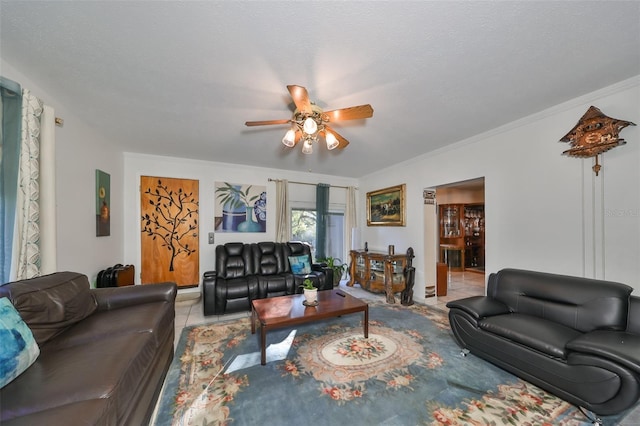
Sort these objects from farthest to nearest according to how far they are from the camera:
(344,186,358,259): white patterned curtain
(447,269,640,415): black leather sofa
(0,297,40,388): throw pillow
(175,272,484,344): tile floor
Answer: (344,186,358,259): white patterned curtain → (175,272,484,344): tile floor → (447,269,640,415): black leather sofa → (0,297,40,388): throw pillow

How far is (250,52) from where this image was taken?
1628mm

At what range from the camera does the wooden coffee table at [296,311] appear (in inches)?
87.0

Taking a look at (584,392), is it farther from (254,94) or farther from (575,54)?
(254,94)

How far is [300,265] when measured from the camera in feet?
13.5

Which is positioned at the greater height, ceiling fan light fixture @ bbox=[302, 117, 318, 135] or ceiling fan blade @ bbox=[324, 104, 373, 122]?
ceiling fan blade @ bbox=[324, 104, 373, 122]

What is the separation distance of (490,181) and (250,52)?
3.18 m

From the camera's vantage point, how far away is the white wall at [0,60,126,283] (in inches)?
93.0

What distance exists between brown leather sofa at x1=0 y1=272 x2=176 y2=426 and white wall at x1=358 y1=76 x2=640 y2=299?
373cm

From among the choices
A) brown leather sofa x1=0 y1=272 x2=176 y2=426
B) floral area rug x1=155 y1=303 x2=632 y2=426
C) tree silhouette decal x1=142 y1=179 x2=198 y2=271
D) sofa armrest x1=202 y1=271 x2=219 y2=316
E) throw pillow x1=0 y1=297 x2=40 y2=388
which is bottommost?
floral area rug x1=155 y1=303 x2=632 y2=426

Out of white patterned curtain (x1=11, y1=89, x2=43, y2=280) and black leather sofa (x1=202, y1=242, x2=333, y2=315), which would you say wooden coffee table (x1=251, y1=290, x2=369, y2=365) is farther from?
white patterned curtain (x1=11, y1=89, x2=43, y2=280)

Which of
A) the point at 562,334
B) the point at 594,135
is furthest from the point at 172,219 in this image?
the point at 594,135

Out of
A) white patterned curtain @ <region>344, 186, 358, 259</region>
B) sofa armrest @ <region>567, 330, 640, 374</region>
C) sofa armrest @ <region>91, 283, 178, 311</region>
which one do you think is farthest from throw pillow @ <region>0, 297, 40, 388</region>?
white patterned curtain @ <region>344, 186, 358, 259</region>

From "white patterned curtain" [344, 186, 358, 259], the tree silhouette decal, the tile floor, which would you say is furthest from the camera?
"white patterned curtain" [344, 186, 358, 259]

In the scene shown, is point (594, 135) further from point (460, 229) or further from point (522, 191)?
point (460, 229)
